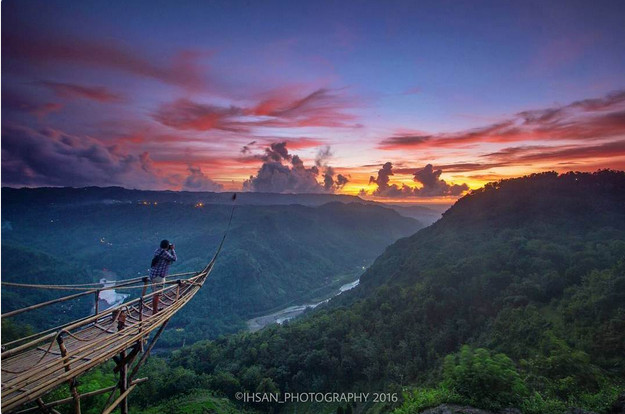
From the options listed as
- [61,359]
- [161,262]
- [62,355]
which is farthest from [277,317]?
[61,359]

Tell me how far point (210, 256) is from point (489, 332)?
117 m

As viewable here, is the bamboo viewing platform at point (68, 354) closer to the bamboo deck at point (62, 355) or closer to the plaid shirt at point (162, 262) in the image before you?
the bamboo deck at point (62, 355)

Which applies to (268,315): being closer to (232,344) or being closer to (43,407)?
(232,344)

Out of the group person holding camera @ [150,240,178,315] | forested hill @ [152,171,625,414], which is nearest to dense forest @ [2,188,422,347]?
forested hill @ [152,171,625,414]

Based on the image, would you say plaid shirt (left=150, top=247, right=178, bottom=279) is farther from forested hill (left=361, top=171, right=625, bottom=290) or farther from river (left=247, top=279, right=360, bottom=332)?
river (left=247, top=279, right=360, bottom=332)

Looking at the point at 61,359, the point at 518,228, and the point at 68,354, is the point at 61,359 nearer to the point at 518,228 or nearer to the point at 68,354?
the point at 68,354

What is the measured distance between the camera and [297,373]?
27.9 m

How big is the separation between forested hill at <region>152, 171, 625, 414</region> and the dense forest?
16.2m

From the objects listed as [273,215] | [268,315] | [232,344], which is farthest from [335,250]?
[232,344]

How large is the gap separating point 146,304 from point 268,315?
81520 mm

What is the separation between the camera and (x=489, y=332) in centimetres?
2408

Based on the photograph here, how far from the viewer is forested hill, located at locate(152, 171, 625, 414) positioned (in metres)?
11.1

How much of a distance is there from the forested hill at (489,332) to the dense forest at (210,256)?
16.2m

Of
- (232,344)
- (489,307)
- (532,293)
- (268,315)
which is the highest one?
(532,293)
